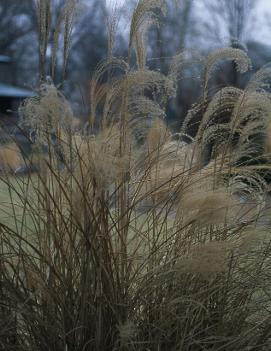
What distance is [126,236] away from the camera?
2.71 m

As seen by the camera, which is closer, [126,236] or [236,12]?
[126,236]

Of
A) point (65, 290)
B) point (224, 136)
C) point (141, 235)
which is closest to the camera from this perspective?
point (65, 290)

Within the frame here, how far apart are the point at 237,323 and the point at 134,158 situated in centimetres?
86

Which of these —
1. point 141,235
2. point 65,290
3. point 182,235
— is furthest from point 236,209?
point 65,290

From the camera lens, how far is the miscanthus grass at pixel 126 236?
2479mm

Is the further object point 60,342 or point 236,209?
point 236,209

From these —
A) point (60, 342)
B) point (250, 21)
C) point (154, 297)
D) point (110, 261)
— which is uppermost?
point (250, 21)

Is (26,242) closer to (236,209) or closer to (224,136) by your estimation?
(236,209)

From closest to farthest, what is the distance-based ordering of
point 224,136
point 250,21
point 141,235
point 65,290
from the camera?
point 65,290 < point 141,235 < point 224,136 < point 250,21

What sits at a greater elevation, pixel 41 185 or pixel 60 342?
pixel 41 185

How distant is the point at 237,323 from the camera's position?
266 centimetres

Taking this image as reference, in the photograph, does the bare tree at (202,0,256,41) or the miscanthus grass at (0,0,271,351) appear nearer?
the miscanthus grass at (0,0,271,351)

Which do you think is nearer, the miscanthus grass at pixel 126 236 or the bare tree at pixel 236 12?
the miscanthus grass at pixel 126 236

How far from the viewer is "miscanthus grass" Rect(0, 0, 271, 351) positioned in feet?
8.13
